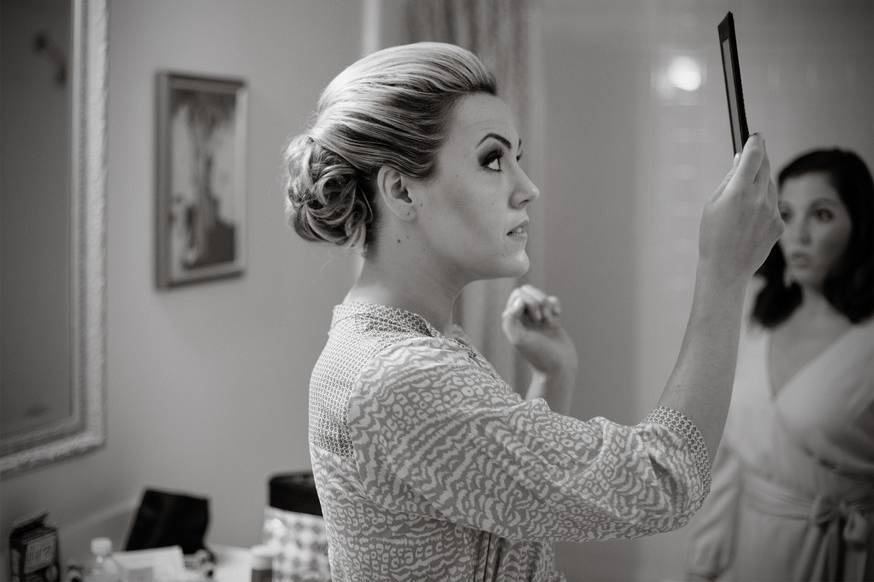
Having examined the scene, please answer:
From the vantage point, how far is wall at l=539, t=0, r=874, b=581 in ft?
8.68

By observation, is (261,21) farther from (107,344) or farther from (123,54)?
(107,344)

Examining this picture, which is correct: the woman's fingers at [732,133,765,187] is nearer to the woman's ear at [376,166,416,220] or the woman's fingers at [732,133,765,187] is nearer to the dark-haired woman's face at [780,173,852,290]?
the woman's ear at [376,166,416,220]

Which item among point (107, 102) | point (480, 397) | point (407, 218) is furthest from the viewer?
point (107, 102)

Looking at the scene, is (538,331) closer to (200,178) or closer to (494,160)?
(494,160)

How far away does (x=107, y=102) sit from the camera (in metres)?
1.62

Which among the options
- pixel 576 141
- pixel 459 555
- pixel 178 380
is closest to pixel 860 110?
pixel 576 141

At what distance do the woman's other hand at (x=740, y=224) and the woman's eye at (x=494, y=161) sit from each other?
0.67 ft

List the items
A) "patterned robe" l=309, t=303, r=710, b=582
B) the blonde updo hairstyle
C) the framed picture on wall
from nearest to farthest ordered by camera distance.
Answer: "patterned robe" l=309, t=303, r=710, b=582 < the blonde updo hairstyle < the framed picture on wall

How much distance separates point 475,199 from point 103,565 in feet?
3.43

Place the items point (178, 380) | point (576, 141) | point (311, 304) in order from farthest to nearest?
1. point (576, 141)
2. point (311, 304)
3. point (178, 380)

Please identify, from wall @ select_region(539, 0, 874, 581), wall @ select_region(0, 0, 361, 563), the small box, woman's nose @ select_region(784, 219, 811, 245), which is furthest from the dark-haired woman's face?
the small box

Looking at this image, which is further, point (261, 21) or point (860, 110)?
point (860, 110)

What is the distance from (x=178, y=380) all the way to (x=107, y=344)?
0.25 meters

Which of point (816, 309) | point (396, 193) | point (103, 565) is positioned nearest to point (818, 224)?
point (816, 309)
